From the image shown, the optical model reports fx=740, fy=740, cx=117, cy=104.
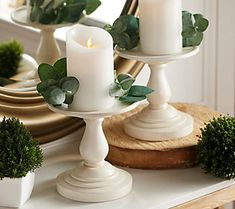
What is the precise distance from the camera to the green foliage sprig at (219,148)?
1178 mm

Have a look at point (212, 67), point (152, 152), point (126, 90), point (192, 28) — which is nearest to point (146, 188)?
point (152, 152)

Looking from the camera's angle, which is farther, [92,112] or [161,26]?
[161,26]

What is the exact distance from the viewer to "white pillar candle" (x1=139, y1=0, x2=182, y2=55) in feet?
3.95

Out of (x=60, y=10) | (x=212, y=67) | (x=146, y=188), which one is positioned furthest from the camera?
(x=212, y=67)

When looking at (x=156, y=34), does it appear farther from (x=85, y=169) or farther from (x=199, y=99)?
(x=199, y=99)

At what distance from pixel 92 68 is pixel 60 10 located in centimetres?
28

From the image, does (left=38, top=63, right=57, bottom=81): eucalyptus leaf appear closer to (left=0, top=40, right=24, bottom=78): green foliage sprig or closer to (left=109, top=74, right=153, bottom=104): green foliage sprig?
(left=109, top=74, right=153, bottom=104): green foliage sprig

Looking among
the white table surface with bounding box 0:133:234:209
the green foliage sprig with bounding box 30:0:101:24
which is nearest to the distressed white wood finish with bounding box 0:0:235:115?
the green foliage sprig with bounding box 30:0:101:24

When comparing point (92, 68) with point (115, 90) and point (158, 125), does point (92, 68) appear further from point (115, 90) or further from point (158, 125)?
point (158, 125)

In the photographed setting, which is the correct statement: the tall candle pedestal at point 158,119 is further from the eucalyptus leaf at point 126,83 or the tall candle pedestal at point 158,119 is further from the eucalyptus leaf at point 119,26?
the eucalyptus leaf at point 126,83

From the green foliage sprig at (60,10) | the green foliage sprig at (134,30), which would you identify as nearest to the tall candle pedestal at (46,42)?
the green foliage sprig at (60,10)

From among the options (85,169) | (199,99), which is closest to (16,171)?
(85,169)

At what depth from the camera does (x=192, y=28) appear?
124 centimetres

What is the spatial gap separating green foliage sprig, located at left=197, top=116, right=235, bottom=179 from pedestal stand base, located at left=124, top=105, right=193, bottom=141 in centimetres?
7
